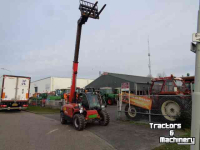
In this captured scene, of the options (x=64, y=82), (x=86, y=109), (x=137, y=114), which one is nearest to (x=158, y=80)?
(x=137, y=114)

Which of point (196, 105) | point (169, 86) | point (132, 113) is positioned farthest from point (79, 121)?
point (196, 105)

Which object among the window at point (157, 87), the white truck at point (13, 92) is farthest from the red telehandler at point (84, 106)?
the white truck at point (13, 92)

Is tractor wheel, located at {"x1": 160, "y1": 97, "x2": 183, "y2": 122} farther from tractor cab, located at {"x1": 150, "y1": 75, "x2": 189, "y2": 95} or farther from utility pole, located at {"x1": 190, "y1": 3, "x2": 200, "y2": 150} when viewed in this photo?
utility pole, located at {"x1": 190, "y1": 3, "x2": 200, "y2": 150}

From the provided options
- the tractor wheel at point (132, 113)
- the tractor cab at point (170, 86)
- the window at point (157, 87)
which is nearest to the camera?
the tractor cab at point (170, 86)

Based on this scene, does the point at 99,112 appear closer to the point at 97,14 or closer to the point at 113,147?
the point at 113,147

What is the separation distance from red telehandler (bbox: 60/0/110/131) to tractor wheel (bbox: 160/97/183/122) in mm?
3108

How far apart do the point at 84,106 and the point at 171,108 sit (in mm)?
4767

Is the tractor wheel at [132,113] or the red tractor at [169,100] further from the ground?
the red tractor at [169,100]

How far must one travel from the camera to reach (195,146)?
129 inches

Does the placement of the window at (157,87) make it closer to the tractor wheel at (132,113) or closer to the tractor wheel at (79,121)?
the tractor wheel at (132,113)

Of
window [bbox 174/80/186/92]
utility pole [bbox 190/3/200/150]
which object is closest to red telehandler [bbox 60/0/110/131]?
window [bbox 174/80/186/92]

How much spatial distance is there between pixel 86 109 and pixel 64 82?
42059mm

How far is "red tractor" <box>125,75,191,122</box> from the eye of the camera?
851cm

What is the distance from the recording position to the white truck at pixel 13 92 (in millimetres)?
16422
